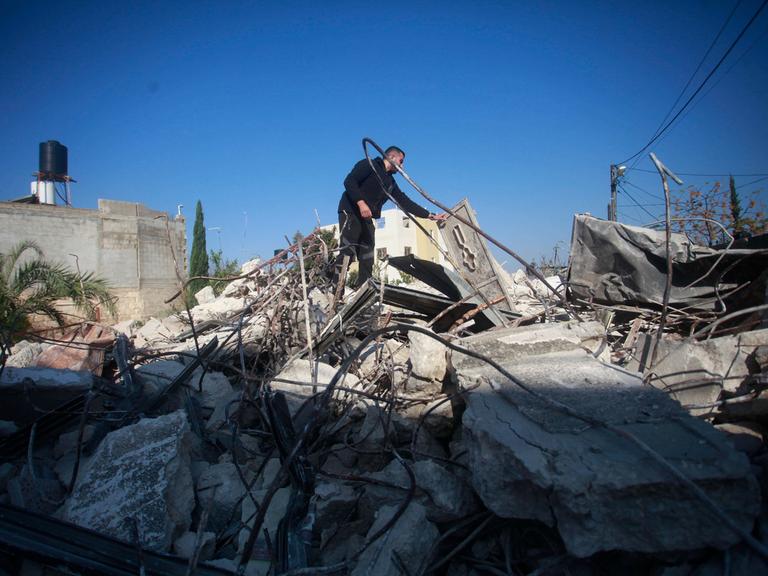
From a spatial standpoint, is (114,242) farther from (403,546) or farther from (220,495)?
(403,546)

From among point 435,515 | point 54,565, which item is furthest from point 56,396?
point 435,515

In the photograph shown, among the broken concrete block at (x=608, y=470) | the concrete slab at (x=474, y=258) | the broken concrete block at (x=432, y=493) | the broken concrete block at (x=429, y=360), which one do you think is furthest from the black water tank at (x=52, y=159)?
the broken concrete block at (x=608, y=470)

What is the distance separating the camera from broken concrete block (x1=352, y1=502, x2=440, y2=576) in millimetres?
1438

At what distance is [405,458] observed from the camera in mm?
2160

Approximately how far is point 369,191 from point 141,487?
3716 mm

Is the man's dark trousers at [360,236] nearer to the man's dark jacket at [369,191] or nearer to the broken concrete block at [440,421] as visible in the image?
the man's dark jacket at [369,191]

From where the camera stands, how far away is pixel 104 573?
4.77 ft

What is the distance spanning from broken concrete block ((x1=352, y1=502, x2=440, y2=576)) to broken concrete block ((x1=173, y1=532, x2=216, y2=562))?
73cm

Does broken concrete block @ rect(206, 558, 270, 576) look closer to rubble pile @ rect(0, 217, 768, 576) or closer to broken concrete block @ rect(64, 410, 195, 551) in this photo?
rubble pile @ rect(0, 217, 768, 576)

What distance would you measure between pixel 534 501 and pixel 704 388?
1.33 m

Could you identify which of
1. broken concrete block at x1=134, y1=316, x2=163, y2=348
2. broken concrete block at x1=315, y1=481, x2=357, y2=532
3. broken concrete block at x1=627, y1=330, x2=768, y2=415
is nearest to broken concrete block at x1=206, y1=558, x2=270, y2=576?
broken concrete block at x1=315, y1=481, x2=357, y2=532

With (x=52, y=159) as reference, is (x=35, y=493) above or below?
below

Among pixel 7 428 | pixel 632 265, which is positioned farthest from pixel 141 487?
pixel 632 265

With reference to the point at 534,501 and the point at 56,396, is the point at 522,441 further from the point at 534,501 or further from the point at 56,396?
the point at 56,396
